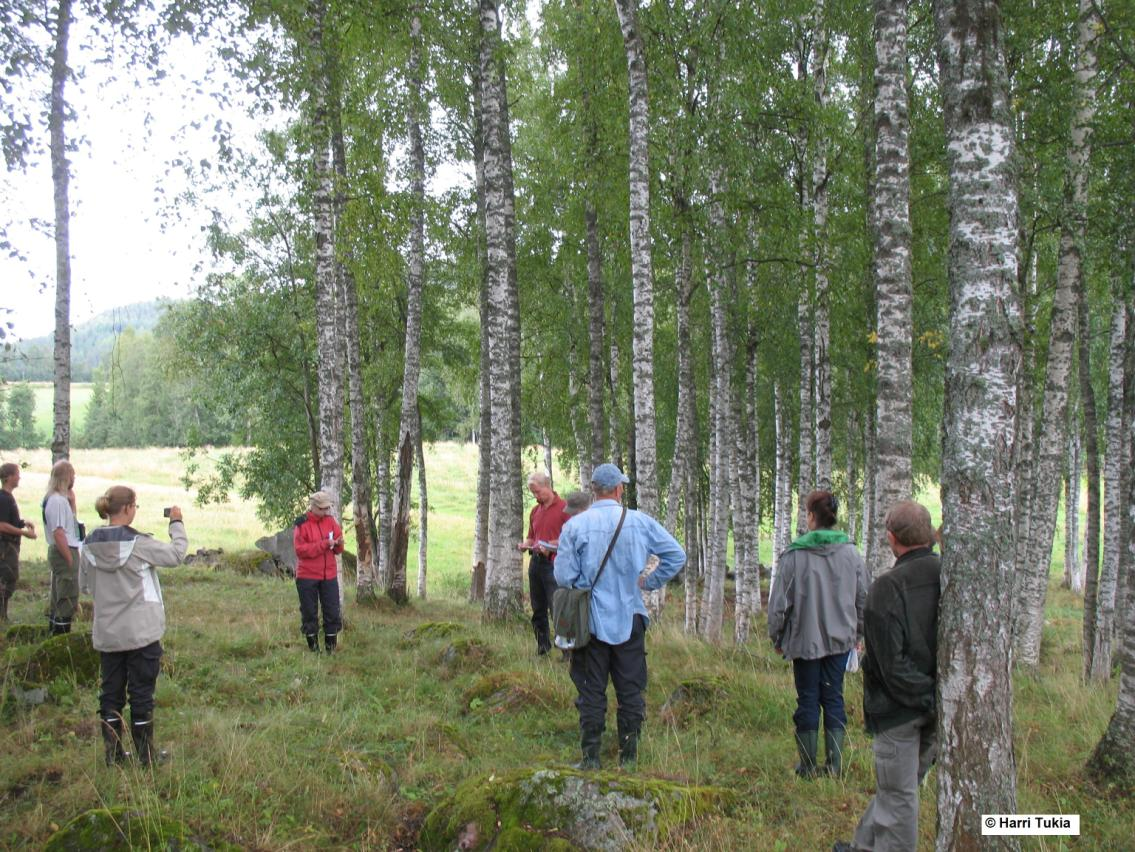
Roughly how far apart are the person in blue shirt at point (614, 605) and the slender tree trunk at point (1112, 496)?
Result: 25.9ft

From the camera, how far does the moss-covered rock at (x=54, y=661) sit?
649cm

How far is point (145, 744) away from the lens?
5.02m

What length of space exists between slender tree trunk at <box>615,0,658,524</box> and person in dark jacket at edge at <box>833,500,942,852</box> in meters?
5.66

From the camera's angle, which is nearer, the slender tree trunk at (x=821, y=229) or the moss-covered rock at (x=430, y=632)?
the moss-covered rock at (x=430, y=632)

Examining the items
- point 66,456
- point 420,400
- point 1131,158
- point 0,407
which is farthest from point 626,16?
point 420,400

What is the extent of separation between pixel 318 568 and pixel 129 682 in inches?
152

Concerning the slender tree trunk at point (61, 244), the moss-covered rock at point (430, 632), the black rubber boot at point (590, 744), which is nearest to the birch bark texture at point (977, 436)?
the black rubber boot at point (590, 744)

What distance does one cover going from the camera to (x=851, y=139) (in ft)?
33.5

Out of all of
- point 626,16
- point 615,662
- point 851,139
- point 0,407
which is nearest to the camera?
point 615,662

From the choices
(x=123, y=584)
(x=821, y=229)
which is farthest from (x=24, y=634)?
(x=821, y=229)

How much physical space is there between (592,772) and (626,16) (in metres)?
8.71

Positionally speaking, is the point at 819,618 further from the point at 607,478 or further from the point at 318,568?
the point at 318,568

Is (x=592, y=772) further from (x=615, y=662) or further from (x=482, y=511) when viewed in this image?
(x=482, y=511)

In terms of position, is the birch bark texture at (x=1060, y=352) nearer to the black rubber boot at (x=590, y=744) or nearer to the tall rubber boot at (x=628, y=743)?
the tall rubber boot at (x=628, y=743)
